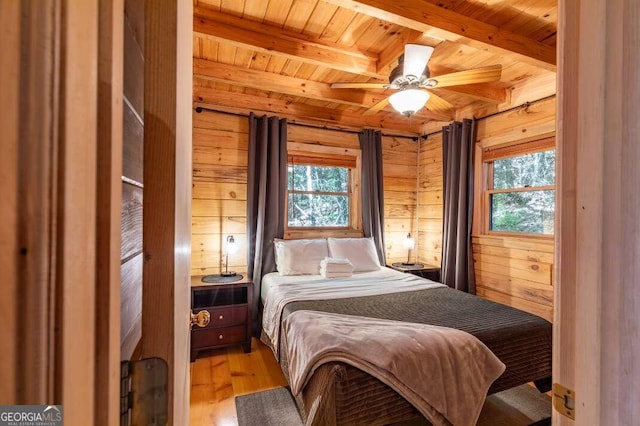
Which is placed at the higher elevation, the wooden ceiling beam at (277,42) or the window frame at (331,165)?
the wooden ceiling beam at (277,42)

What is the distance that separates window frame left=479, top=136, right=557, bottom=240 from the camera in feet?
9.03

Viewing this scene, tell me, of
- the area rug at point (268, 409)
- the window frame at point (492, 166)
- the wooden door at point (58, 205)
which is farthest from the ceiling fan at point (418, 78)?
the area rug at point (268, 409)

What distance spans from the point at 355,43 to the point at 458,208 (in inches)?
80.8

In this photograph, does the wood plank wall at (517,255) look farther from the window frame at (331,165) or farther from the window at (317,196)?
the window at (317,196)

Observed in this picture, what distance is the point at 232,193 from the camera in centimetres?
325

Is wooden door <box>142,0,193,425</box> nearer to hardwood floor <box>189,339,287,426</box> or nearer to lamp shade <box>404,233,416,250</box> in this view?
hardwood floor <box>189,339,287,426</box>

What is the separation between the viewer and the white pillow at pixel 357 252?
324 centimetres

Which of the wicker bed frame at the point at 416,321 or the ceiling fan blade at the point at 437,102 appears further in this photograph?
the ceiling fan blade at the point at 437,102

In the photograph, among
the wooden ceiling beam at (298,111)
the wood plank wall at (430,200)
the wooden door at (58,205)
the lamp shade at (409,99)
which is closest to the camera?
the wooden door at (58,205)

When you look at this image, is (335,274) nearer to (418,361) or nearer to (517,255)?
(418,361)

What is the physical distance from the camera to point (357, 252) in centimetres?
331

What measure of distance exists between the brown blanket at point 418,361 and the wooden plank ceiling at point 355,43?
1.75m

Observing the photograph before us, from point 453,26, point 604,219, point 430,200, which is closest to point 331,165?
point 430,200

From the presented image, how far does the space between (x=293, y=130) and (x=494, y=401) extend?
304 cm
